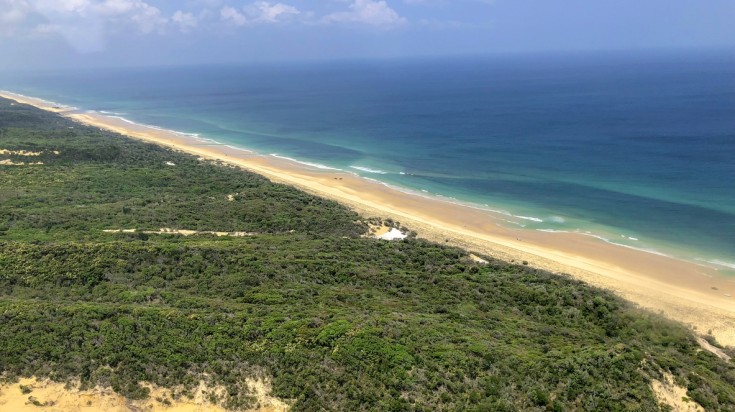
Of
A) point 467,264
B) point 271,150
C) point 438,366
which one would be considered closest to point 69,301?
point 438,366

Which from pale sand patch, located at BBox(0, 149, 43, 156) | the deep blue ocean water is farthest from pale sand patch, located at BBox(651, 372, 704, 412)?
pale sand patch, located at BBox(0, 149, 43, 156)

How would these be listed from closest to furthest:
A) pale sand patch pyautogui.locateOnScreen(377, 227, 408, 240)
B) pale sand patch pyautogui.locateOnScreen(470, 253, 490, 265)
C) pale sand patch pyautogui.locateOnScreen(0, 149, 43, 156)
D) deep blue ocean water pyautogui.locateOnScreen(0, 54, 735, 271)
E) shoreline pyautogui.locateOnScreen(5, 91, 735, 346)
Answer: shoreline pyautogui.locateOnScreen(5, 91, 735, 346) → pale sand patch pyautogui.locateOnScreen(470, 253, 490, 265) → pale sand patch pyautogui.locateOnScreen(377, 227, 408, 240) → deep blue ocean water pyautogui.locateOnScreen(0, 54, 735, 271) → pale sand patch pyautogui.locateOnScreen(0, 149, 43, 156)

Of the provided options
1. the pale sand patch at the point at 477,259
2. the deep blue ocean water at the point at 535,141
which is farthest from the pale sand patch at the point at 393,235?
the deep blue ocean water at the point at 535,141

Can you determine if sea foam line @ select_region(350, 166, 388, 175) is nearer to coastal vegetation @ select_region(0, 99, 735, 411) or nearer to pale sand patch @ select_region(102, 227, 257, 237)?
coastal vegetation @ select_region(0, 99, 735, 411)

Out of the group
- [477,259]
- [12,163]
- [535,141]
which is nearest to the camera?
[477,259]

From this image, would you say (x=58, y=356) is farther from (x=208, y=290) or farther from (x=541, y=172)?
(x=541, y=172)

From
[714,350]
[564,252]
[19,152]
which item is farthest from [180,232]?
[19,152]

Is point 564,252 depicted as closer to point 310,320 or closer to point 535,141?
point 310,320
